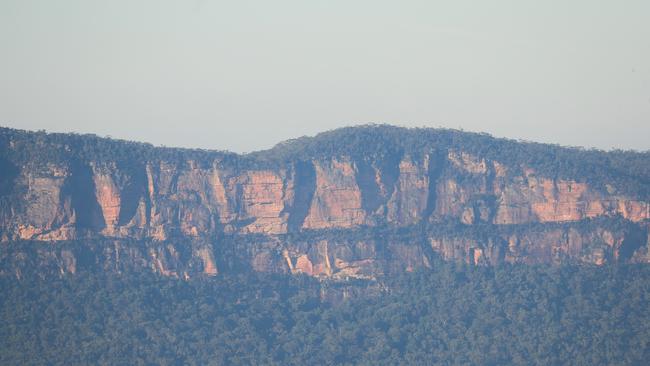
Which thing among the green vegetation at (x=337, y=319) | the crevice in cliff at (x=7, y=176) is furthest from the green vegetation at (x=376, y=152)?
the green vegetation at (x=337, y=319)

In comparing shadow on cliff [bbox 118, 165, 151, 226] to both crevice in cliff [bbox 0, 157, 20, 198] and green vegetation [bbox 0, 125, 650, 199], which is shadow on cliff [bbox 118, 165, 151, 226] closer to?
green vegetation [bbox 0, 125, 650, 199]

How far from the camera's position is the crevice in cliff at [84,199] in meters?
108

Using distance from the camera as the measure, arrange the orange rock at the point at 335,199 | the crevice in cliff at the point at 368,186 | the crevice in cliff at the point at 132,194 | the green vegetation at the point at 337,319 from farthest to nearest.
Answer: the crevice in cliff at the point at 368,186 → the orange rock at the point at 335,199 → the crevice in cliff at the point at 132,194 → the green vegetation at the point at 337,319

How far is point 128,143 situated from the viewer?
113500 mm

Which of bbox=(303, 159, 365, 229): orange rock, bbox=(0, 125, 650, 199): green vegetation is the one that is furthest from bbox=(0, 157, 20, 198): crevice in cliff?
bbox=(303, 159, 365, 229): orange rock

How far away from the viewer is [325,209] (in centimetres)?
11319

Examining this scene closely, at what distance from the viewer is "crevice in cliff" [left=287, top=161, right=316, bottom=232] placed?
112769mm

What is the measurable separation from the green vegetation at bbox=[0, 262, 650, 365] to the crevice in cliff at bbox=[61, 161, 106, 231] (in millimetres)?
3807

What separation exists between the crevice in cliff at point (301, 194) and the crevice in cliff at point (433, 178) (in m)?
7.74

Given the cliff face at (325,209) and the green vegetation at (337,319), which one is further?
the cliff face at (325,209)

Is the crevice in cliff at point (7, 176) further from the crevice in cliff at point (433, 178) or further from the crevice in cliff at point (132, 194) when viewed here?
the crevice in cliff at point (433, 178)

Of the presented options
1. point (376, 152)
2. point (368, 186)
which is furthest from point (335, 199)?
point (376, 152)

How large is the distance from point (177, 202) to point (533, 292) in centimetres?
2350

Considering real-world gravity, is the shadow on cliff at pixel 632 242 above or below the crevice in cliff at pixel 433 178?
below
